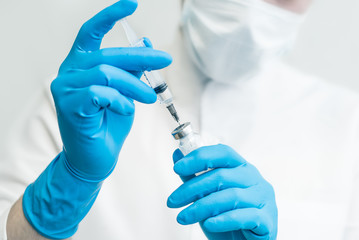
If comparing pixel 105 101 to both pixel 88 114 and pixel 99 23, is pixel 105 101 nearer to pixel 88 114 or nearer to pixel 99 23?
pixel 88 114

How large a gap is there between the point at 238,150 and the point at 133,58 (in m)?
0.63

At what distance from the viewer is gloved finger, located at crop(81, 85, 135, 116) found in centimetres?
78

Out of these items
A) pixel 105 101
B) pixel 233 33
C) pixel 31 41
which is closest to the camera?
pixel 105 101

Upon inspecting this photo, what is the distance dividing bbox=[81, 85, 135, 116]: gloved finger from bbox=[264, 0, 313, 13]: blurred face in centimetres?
72

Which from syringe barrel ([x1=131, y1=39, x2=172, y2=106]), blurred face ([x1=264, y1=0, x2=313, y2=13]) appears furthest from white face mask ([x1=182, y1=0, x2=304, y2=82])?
syringe barrel ([x1=131, y1=39, x2=172, y2=106])

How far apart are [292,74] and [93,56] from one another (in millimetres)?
1007

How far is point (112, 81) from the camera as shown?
31.6 inches

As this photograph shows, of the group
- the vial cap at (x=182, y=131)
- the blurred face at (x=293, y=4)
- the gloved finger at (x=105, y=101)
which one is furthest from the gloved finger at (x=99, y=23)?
the blurred face at (x=293, y=4)

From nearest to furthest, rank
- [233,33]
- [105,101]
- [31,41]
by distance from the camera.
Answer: [105,101], [233,33], [31,41]

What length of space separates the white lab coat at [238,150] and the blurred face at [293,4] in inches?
11.2

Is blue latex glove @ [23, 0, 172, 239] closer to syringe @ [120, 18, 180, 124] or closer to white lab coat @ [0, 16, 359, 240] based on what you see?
syringe @ [120, 18, 180, 124]

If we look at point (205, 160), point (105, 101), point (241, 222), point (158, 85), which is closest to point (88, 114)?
point (105, 101)

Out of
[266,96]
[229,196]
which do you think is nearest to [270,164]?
[266,96]

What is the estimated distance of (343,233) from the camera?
126 cm
